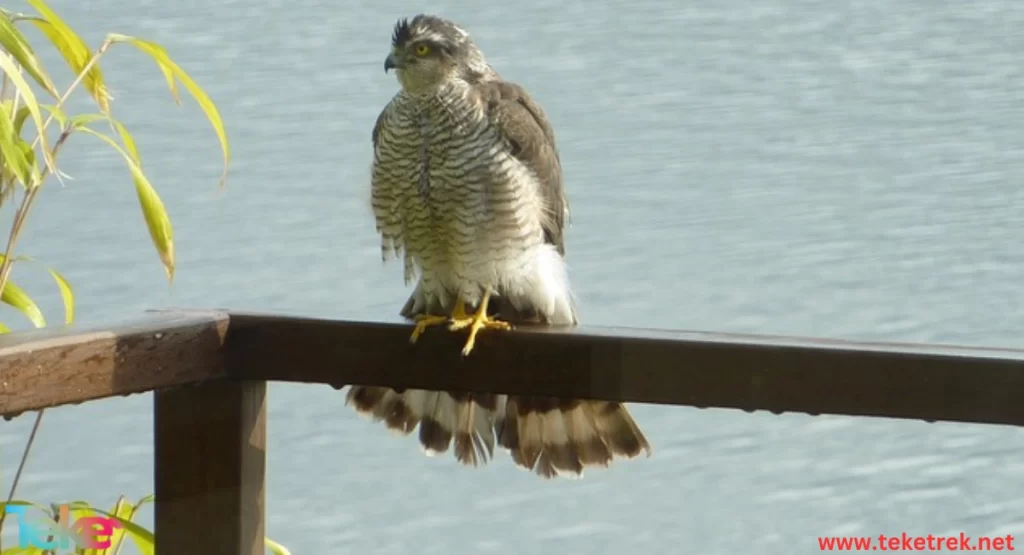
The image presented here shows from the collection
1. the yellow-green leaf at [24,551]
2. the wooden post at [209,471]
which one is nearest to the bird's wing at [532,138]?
the wooden post at [209,471]

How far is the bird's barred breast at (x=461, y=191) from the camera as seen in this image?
6.68 ft

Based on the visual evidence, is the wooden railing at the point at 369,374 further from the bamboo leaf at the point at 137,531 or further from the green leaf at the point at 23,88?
the green leaf at the point at 23,88

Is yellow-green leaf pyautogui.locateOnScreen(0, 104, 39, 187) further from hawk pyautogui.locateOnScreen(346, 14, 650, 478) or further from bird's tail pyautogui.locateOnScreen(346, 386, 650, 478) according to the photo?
hawk pyautogui.locateOnScreen(346, 14, 650, 478)

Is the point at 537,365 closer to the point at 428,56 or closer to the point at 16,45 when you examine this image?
the point at 16,45

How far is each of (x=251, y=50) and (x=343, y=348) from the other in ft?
13.5

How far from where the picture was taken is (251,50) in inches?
215

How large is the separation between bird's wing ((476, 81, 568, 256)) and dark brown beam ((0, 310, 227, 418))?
632mm

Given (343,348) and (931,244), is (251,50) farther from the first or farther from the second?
(343,348)

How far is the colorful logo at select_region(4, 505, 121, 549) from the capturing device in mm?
1604

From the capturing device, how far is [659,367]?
4.56ft

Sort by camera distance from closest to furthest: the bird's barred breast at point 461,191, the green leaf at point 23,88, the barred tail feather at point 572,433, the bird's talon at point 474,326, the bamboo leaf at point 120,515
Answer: the green leaf at point 23,88 → the bird's talon at point 474,326 → the barred tail feather at point 572,433 → the bamboo leaf at point 120,515 → the bird's barred breast at point 461,191

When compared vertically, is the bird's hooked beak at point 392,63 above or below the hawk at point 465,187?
above

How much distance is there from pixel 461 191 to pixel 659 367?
2.33ft

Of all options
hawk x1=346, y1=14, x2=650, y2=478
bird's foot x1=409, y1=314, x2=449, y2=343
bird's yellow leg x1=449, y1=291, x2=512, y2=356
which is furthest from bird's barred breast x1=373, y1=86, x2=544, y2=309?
bird's foot x1=409, y1=314, x2=449, y2=343
